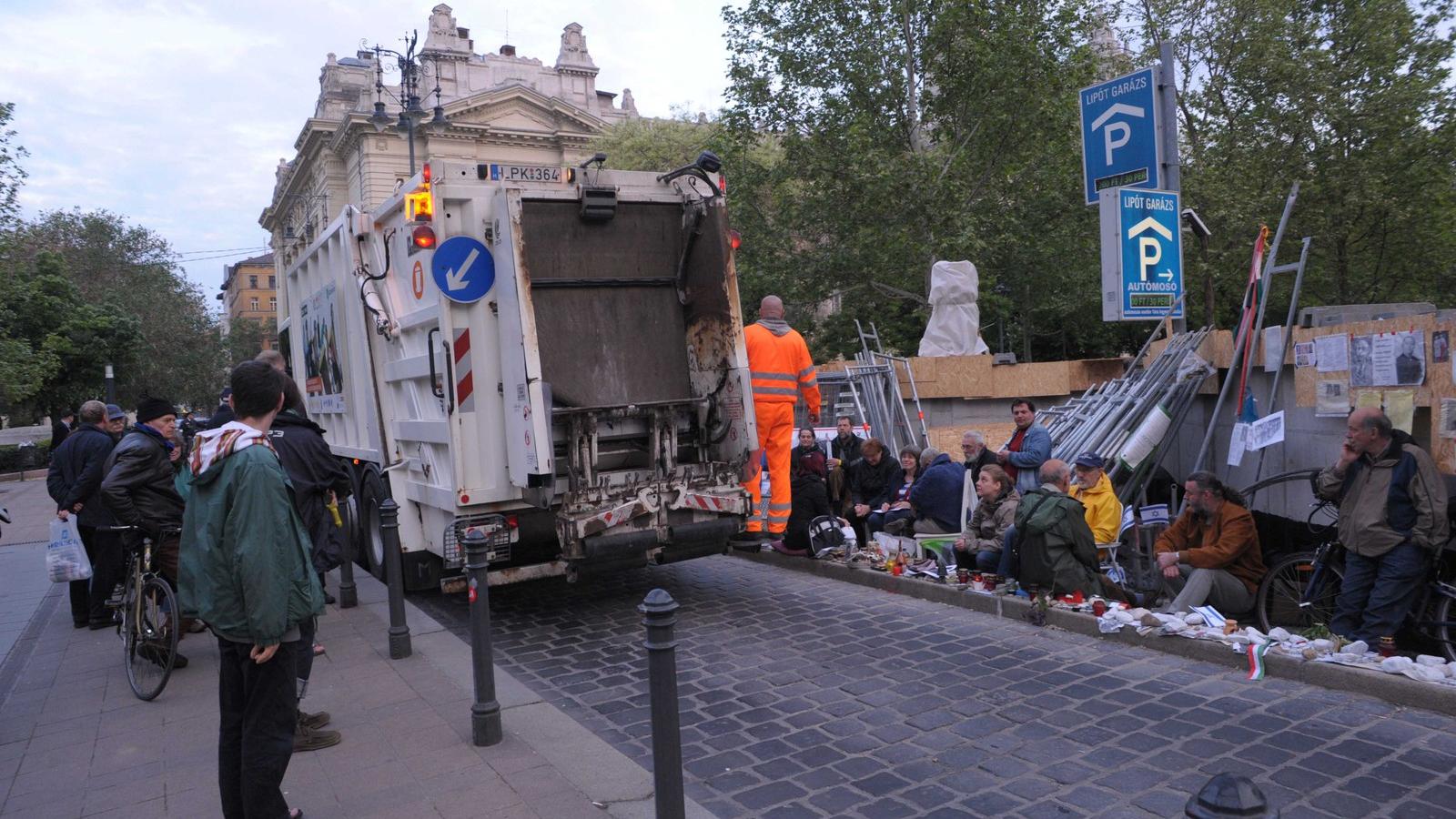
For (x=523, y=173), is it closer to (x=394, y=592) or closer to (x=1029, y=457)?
(x=394, y=592)

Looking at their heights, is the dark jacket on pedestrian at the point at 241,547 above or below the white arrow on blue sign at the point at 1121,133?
below

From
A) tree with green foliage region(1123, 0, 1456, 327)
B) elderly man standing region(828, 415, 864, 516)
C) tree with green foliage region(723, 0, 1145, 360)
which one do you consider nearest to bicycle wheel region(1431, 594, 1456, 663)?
elderly man standing region(828, 415, 864, 516)

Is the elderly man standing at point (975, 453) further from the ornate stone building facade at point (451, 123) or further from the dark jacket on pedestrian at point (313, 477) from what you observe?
the ornate stone building facade at point (451, 123)

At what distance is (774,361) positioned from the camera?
761 centimetres

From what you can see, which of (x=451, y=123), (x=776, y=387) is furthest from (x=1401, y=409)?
(x=451, y=123)

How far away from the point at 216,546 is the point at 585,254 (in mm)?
4108

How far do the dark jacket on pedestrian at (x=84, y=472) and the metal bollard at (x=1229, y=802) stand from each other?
7533 millimetres

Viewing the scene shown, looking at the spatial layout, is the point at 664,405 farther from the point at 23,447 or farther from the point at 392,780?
the point at 23,447

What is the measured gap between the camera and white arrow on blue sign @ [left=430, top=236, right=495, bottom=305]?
6.34 metres

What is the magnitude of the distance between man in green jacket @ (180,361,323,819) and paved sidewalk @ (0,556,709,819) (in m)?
0.64

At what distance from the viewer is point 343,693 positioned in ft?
17.6

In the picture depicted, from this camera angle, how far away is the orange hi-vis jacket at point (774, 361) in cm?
758

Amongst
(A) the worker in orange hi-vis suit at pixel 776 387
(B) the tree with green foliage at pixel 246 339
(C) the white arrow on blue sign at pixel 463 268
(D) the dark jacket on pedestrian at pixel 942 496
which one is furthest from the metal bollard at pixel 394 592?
(B) the tree with green foliage at pixel 246 339

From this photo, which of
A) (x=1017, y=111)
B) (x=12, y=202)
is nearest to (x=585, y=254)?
(x=1017, y=111)
